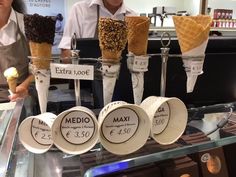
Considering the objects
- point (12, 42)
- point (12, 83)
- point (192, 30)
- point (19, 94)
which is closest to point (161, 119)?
point (192, 30)

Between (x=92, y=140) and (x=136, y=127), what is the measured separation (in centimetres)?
10

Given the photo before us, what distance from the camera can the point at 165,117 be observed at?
740 mm

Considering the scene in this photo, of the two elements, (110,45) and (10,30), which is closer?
(110,45)

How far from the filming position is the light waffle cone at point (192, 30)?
2.44 feet

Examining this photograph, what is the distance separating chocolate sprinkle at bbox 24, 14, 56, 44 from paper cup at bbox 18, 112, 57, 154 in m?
0.17

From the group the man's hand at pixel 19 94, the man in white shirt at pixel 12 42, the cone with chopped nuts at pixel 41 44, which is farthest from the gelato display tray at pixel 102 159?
the man in white shirt at pixel 12 42

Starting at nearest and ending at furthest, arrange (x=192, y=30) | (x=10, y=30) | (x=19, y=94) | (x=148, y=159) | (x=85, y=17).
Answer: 1. (x=148, y=159)
2. (x=192, y=30)
3. (x=19, y=94)
4. (x=10, y=30)
5. (x=85, y=17)

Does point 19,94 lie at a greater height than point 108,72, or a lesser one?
lesser

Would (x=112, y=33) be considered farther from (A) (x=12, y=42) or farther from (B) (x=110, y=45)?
(A) (x=12, y=42)

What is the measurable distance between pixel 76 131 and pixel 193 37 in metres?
0.36

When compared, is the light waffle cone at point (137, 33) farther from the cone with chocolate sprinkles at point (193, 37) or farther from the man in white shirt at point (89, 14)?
the man in white shirt at point (89, 14)

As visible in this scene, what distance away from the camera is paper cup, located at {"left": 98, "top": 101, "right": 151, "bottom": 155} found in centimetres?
66

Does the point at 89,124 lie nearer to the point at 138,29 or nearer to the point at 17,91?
the point at 138,29

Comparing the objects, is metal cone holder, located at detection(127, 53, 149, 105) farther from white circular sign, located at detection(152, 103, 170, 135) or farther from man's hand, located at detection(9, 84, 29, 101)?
man's hand, located at detection(9, 84, 29, 101)
